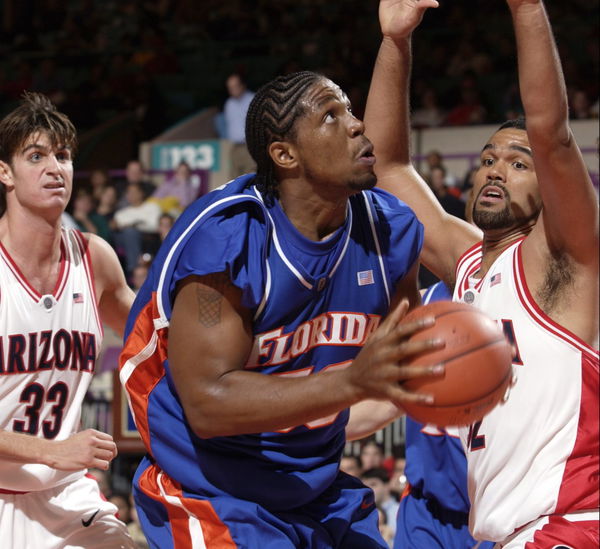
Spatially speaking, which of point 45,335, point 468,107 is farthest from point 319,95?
point 468,107

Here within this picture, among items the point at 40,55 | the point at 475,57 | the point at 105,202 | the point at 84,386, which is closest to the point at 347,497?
the point at 84,386

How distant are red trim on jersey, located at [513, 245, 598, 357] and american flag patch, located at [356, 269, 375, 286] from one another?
1.53ft

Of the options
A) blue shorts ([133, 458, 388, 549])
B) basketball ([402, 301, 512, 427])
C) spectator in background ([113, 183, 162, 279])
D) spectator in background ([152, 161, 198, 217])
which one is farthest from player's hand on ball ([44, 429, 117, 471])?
spectator in background ([152, 161, 198, 217])

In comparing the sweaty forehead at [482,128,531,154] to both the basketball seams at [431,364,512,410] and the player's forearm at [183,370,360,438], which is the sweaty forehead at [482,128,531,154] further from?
the player's forearm at [183,370,360,438]

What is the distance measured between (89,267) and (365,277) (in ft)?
5.24

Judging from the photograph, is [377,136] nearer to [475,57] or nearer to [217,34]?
[475,57]

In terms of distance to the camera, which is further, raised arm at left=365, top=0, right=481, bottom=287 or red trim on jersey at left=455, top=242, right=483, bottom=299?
raised arm at left=365, top=0, right=481, bottom=287

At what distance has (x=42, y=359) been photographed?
3965 mm

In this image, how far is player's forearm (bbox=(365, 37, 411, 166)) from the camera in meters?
3.90

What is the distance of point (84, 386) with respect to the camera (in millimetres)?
4102

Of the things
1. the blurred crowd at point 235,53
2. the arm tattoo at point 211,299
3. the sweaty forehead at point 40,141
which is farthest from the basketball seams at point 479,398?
the blurred crowd at point 235,53

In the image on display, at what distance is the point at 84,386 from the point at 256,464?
1.26m

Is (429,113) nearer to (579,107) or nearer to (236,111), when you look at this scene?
(579,107)

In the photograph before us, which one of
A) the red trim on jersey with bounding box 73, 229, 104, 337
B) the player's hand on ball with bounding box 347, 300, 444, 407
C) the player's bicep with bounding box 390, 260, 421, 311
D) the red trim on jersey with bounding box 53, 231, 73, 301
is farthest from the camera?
the red trim on jersey with bounding box 73, 229, 104, 337
